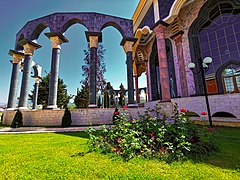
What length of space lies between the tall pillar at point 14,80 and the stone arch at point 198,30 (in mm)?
15316

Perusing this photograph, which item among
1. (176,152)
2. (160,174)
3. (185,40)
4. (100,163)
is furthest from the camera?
(185,40)

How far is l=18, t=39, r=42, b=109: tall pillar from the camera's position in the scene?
9383 mm

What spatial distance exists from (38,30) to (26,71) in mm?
3693

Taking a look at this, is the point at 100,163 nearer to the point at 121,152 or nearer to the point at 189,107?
the point at 121,152

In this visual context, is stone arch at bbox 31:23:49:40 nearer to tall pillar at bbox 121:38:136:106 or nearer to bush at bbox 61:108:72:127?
tall pillar at bbox 121:38:136:106

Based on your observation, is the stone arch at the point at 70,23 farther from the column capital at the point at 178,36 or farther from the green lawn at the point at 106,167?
the green lawn at the point at 106,167

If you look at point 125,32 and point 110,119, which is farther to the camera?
point 125,32

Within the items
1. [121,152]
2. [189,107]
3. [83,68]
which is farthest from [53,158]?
[83,68]

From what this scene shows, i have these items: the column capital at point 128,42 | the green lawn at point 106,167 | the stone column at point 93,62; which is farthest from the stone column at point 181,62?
the green lawn at point 106,167

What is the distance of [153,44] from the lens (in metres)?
14.4

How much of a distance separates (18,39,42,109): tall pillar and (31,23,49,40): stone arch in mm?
696

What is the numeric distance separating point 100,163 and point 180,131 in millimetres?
2057

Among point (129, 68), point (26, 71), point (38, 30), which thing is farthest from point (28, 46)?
point (129, 68)

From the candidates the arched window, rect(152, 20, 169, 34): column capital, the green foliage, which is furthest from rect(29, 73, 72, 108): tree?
the arched window
